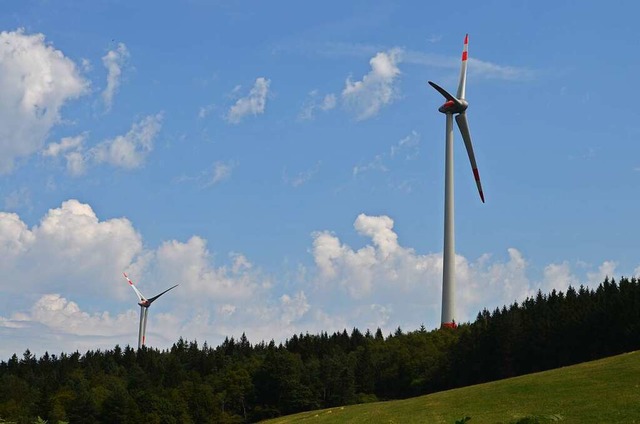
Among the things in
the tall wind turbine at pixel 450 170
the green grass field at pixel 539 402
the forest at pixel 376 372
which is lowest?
the green grass field at pixel 539 402

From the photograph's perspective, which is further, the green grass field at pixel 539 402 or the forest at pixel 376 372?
the forest at pixel 376 372

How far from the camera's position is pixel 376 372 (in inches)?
6521

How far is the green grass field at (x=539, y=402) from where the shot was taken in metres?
63.0

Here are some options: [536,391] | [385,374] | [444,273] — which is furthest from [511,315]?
[536,391]

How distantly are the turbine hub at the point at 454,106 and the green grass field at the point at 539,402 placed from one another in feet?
249

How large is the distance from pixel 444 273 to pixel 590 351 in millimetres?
42174

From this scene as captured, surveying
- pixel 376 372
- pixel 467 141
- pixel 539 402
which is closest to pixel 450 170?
pixel 467 141

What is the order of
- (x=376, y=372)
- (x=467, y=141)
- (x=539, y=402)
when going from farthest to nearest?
(x=376, y=372) < (x=467, y=141) < (x=539, y=402)

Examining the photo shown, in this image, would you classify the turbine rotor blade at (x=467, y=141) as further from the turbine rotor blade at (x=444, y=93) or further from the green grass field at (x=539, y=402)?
the green grass field at (x=539, y=402)

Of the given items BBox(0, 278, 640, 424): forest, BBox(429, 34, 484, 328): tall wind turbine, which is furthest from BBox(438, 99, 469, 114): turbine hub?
BBox(0, 278, 640, 424): forest

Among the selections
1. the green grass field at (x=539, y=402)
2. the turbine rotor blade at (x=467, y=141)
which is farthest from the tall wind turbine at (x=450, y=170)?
the green grass field at (x=539, y=402)

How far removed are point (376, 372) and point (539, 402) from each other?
3762 inches

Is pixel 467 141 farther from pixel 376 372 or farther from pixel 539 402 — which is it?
pixel 539 402

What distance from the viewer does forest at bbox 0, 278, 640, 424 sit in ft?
408
